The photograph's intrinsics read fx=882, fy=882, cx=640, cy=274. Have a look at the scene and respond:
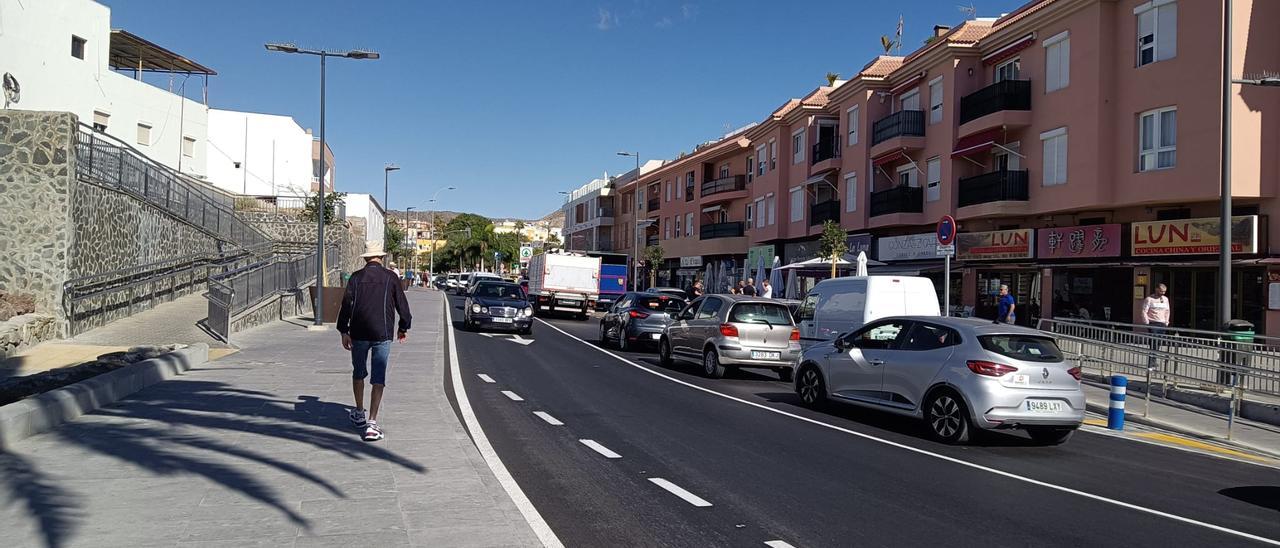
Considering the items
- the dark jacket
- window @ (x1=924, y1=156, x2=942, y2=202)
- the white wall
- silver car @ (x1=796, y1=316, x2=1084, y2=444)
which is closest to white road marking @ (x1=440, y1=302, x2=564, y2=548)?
the dark jacket

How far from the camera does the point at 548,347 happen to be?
72.2 ft

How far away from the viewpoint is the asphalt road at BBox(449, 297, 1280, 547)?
6250 millimetres

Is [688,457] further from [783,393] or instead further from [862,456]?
[783,393]

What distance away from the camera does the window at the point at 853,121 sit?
3744 centimetres

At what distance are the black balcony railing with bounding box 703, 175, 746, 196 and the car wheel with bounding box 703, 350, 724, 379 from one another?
35.9m

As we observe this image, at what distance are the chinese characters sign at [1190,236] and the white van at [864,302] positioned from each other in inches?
392

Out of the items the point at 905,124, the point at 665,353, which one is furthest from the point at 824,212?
the point at 665,353

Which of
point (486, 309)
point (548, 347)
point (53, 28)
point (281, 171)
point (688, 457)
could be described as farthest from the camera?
point (281, 171)

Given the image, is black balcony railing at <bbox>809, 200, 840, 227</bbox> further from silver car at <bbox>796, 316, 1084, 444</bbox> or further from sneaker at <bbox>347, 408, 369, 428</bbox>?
sneaker at <bbox>347, 408, 369, 428</bbox>

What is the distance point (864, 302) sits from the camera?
648 inches

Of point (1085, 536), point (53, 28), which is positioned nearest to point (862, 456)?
point (1085, 536)

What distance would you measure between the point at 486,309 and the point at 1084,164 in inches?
704

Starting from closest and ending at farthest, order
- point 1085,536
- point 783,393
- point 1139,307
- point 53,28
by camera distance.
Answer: point 1085,536 → point 783,393 → point 1139,307 → point 53,28

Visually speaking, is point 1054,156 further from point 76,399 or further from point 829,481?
point 76,399
